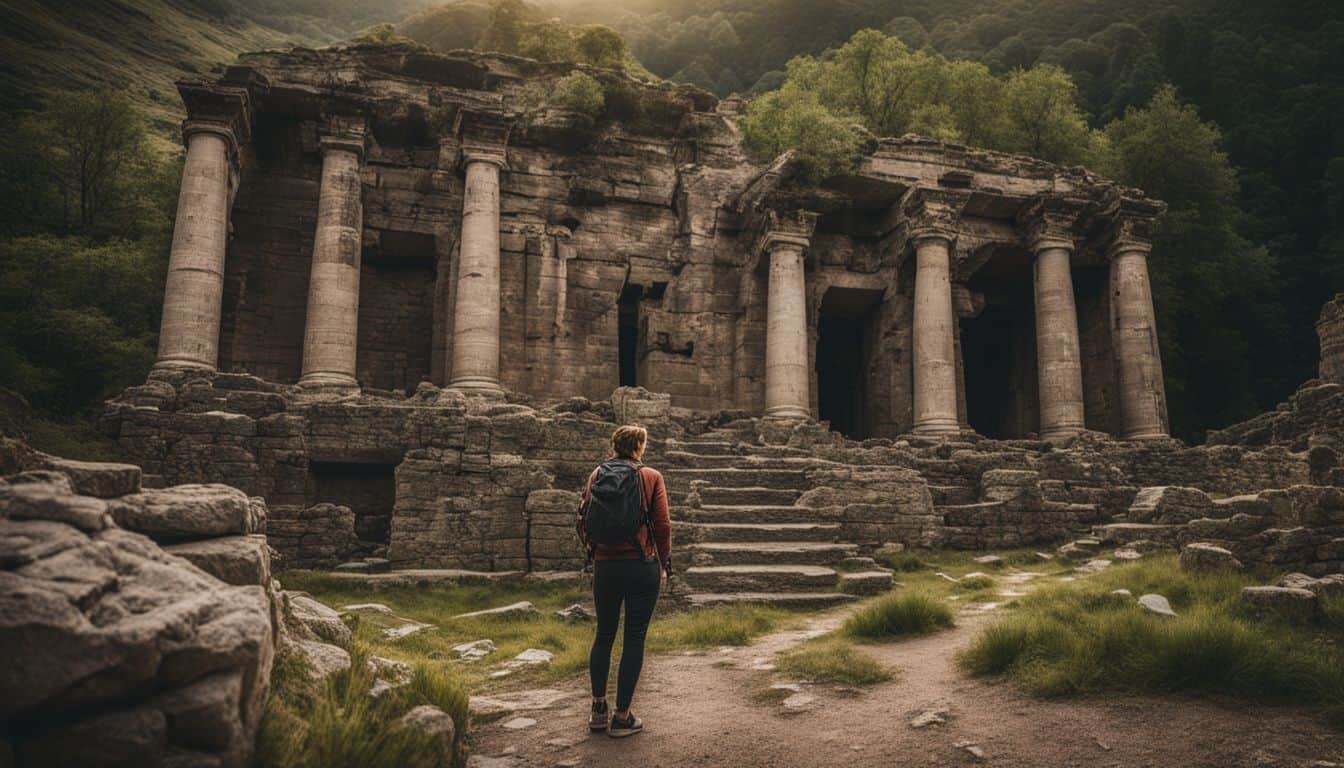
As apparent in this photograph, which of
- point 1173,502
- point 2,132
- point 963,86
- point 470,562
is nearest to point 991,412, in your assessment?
point 963,86

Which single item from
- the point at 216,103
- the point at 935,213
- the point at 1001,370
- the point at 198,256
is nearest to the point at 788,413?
the point at 935,213

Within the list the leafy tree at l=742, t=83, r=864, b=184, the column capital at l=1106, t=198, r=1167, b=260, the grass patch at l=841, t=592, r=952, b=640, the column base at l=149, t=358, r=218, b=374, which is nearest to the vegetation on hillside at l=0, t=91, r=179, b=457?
the column base at l=149, t=358, r=218, b=374

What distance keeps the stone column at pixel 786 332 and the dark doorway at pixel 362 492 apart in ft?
29.4

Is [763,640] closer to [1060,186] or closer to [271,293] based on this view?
[271,293]

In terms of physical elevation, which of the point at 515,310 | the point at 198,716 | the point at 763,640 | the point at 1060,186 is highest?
the point at 1060,186

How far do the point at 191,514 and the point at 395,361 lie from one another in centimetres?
1735

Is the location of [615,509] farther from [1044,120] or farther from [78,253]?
[1044,120]

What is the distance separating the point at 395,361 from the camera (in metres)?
20.0

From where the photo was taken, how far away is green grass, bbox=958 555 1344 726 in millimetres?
4449

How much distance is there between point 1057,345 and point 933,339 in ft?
12.0

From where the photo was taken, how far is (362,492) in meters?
13.1

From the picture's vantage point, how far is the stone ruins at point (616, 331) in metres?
11.4

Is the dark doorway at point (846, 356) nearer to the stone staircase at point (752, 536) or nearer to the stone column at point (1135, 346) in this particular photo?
the stone column at point (1135, 346)

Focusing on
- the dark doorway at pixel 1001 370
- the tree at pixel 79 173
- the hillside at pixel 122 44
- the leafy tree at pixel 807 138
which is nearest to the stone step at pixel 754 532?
the leafy tree at pixel 807 138
